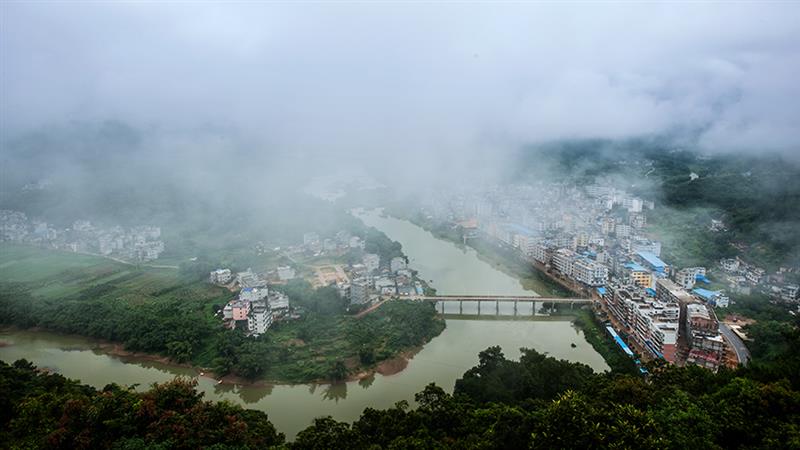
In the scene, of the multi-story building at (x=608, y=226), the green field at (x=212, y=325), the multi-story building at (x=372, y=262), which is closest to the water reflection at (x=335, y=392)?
the green field at (x=212, y=325)

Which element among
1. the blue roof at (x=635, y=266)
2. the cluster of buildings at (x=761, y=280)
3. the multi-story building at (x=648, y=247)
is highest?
the multi-story building at (x=648, y=247)

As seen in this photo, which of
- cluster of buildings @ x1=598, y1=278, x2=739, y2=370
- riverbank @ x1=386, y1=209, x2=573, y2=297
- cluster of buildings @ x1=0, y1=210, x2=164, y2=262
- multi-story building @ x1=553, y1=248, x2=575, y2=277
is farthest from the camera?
cluster of buildings @ x1=0, y1=210, x2=164, y2=262

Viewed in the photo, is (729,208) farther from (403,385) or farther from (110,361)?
(110,361)

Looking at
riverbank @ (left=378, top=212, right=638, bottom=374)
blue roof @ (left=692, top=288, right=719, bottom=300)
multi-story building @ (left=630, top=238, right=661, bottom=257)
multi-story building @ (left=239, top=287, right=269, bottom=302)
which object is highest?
multi-story building @ (left=239, top=287, right=269, bottom=302)

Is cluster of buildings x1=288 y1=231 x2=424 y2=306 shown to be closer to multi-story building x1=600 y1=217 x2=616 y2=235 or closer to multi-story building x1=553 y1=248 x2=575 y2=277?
multi-story building x1=553 y1=248 x2=575 y2=277

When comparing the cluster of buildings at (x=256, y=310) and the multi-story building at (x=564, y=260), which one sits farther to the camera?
the multi-story building at (x=564, y=260)

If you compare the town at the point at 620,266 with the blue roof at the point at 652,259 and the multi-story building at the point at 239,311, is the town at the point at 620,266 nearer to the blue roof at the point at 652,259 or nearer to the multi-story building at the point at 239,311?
the blue roof at the point at 652,259

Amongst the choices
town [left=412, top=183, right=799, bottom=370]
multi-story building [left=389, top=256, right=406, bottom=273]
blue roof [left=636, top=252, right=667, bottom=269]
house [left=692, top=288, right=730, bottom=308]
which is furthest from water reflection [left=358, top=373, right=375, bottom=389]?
blue roof [left=636, top=252, right=667, bottom=269]

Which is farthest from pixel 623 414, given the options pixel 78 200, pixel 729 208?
pixel 78 200
